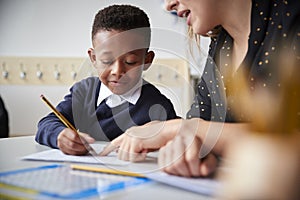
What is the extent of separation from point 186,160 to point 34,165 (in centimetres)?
19

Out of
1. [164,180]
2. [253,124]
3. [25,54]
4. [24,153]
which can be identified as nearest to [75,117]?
[24,153]

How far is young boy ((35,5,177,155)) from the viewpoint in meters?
0.52

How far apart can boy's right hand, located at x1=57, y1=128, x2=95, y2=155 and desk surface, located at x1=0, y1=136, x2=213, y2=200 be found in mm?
53

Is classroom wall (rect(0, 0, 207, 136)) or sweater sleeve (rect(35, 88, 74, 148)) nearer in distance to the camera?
sweater sleeve (rect(35, 88, 74, 148))

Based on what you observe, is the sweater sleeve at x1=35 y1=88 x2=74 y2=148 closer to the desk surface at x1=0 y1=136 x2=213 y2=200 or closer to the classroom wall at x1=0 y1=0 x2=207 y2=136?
the desk surface at x1=0 y1=136 x2=213 y2=200

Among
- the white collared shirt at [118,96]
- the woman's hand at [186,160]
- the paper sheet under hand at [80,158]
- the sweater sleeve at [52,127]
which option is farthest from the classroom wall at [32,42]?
the woman's hand at [186,160]

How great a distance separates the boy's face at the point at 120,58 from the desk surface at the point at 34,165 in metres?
0.16

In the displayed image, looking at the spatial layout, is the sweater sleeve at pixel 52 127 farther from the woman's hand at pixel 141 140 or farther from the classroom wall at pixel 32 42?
the classroom wall at pixel 32 42

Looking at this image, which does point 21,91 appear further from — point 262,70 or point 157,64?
point 262,70

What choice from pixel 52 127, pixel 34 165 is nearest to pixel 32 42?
pixel 52 127

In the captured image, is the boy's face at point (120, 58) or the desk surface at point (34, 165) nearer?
the desk surface at point (34, 165)

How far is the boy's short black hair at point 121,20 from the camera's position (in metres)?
0.57

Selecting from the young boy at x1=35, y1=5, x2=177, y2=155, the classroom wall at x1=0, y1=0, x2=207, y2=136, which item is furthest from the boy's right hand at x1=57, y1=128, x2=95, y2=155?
the classroom wall at x1=0, y1=0, x2=207, y2=136

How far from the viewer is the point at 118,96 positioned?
571 millimetres
